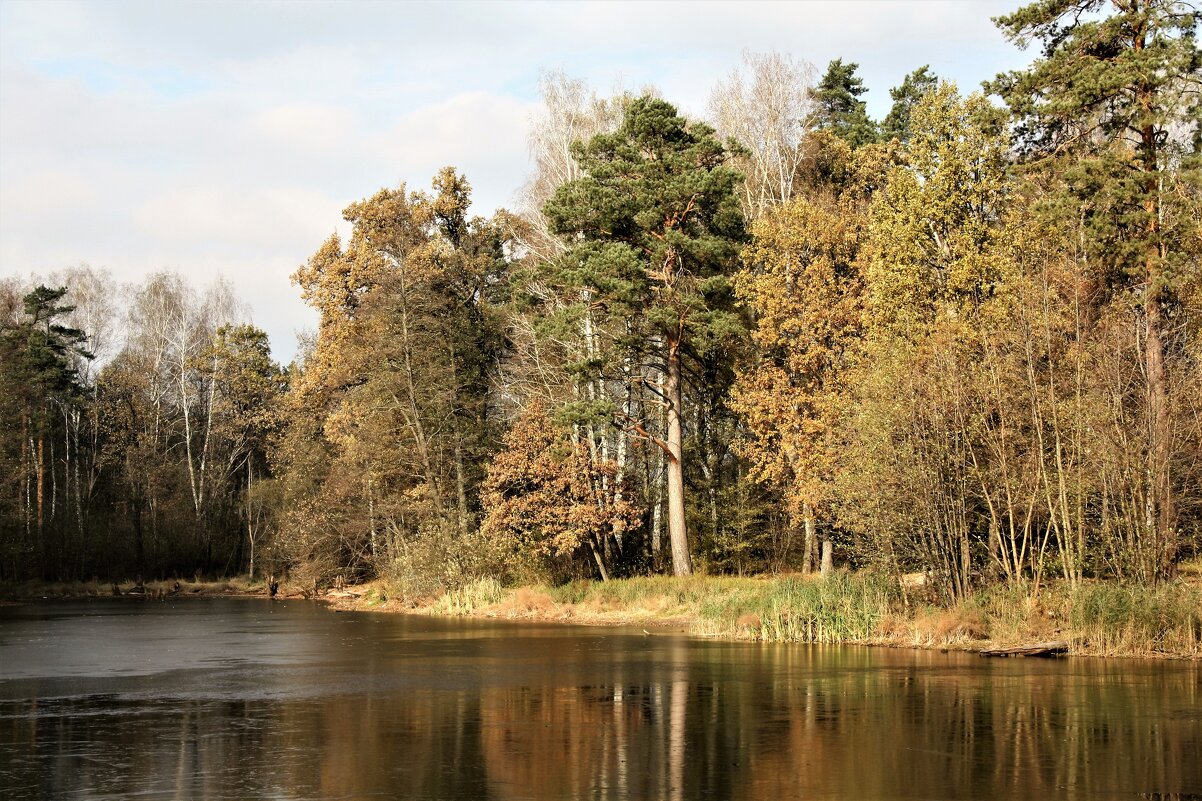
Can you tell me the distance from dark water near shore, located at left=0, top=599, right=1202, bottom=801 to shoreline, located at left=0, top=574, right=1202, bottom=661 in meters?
1.31

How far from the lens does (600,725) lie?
1695cm

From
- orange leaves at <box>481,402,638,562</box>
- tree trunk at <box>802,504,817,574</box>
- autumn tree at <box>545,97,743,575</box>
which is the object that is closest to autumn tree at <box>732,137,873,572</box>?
tree trunk at <box>802,504,817,574</box>

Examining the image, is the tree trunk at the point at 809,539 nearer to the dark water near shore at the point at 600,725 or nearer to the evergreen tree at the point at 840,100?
the dark water near shore at the point at 600,725

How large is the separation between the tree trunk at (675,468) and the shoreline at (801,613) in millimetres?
1282

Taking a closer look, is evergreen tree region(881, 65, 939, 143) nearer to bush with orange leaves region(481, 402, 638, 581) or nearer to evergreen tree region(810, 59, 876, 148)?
evergreen tree region(810, 59, 876, 148)

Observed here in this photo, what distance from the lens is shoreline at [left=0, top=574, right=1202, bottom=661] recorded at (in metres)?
24.1

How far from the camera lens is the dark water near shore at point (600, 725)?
12922 mm

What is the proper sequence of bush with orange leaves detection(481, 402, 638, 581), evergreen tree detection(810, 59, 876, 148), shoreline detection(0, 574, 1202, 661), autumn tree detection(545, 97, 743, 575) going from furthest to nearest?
evergreen tree detection(810, 59, 876, 148), bush with orange leaves detection(481, 402, 638, 581), autumn tree detection(545, 97, 743, 575), shoreline detection(0, 574, 1202, 661)

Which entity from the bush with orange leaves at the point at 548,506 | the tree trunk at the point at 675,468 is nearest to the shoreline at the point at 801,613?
the tree trunk at the point at 675,468

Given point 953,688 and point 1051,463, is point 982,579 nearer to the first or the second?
point 1051,463

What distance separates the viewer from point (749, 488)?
44844 mm

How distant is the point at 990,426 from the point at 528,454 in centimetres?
1952

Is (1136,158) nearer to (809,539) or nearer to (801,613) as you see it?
(801,613)

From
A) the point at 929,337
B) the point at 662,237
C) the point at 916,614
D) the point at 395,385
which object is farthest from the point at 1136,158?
the point at 395,385
